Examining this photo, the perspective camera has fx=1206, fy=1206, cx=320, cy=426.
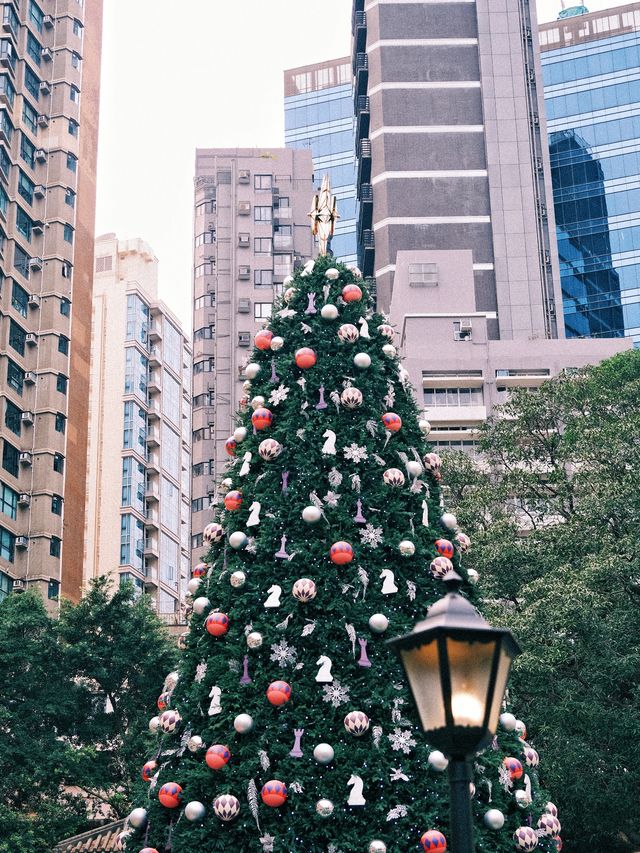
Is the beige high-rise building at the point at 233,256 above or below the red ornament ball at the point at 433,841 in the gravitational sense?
above

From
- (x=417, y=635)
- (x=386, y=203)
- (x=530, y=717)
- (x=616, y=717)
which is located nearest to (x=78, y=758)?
(x=530, y=717)

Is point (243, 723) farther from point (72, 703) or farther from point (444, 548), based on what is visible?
point (72, 703)

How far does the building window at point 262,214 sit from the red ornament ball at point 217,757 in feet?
217

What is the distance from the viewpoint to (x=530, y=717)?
21.5m

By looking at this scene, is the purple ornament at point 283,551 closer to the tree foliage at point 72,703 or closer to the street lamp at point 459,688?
the street lamp at point 459,688

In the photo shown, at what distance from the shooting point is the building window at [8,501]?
150ft

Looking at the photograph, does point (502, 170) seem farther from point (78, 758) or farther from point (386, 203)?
point (78, 758)

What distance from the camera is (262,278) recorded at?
74125 mm

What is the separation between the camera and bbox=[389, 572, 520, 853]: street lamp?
5285 millimetres

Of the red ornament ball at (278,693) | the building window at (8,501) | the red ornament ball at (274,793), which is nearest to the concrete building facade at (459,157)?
the building window at (8,501)

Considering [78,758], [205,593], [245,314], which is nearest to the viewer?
[205,593]

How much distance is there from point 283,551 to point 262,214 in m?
65.0

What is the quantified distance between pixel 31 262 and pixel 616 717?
36564 millimetres

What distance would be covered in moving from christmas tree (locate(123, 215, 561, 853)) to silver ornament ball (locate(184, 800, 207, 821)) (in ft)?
0.11
